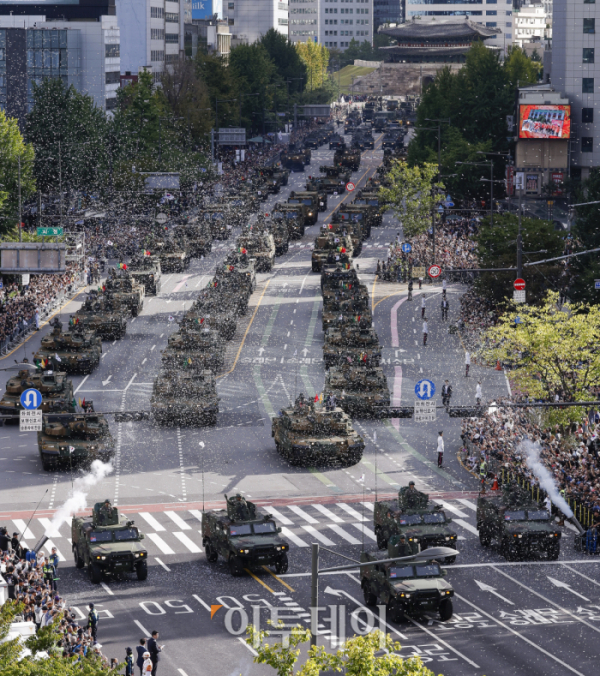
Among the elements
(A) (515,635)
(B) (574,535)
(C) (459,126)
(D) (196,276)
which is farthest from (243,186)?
(A) (515,635)

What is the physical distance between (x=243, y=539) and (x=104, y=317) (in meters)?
42.5

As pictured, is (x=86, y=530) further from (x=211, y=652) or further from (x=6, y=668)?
(x=6, y=668)

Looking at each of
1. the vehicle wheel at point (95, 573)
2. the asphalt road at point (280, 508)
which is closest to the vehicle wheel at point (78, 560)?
the asphalt road at point (280, 508)

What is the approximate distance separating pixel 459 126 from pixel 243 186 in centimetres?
2416

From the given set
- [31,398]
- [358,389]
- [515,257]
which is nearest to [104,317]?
[358,389]

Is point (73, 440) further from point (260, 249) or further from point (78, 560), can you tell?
point (260, 249)

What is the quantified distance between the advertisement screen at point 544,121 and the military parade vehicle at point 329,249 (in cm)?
2400

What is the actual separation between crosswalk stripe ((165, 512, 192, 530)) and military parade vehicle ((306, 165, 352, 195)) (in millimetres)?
96951

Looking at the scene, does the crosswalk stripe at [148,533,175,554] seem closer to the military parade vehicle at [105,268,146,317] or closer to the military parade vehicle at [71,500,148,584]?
the military parade vehicle at [71,500,148,584]

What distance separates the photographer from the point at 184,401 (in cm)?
6794

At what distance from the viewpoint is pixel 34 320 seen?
8906 centimetres

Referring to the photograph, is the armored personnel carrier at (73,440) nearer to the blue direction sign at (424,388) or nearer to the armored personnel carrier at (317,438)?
the armored personnel carrier at (317,438)

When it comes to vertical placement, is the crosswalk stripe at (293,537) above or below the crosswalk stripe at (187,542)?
above

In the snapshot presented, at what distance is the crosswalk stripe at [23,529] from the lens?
50656mm
